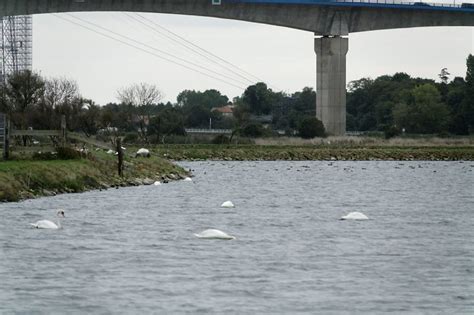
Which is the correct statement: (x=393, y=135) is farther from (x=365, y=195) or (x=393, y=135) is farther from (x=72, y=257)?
(x=72, y=257)

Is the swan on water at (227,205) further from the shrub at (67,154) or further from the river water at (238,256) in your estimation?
the shrub at (67,154)

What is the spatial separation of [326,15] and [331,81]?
6.65 meters

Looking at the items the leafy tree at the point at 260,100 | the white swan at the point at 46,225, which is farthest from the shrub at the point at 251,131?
the white swan at the point at 46,225

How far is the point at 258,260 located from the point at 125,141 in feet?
250

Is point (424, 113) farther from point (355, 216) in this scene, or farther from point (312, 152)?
point (355, 216)

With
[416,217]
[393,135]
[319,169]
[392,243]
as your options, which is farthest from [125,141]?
[392,243]

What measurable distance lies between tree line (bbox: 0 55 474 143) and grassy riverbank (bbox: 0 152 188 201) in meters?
12.3

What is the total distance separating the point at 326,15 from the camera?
111125mm

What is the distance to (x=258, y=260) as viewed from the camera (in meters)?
27.6

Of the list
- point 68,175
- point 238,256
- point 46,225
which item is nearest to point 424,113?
point 68,175

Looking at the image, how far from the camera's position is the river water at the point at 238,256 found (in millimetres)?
22531

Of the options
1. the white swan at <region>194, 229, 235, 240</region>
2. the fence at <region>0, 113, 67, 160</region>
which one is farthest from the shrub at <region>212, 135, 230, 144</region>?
the white swan at <region>194, 229, 235, 240</region>

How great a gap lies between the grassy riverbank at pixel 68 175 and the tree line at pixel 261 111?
12301mm

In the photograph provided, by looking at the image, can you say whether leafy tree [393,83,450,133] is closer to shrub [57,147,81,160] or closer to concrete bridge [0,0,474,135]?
concrete bridge [0,0,474,135]
